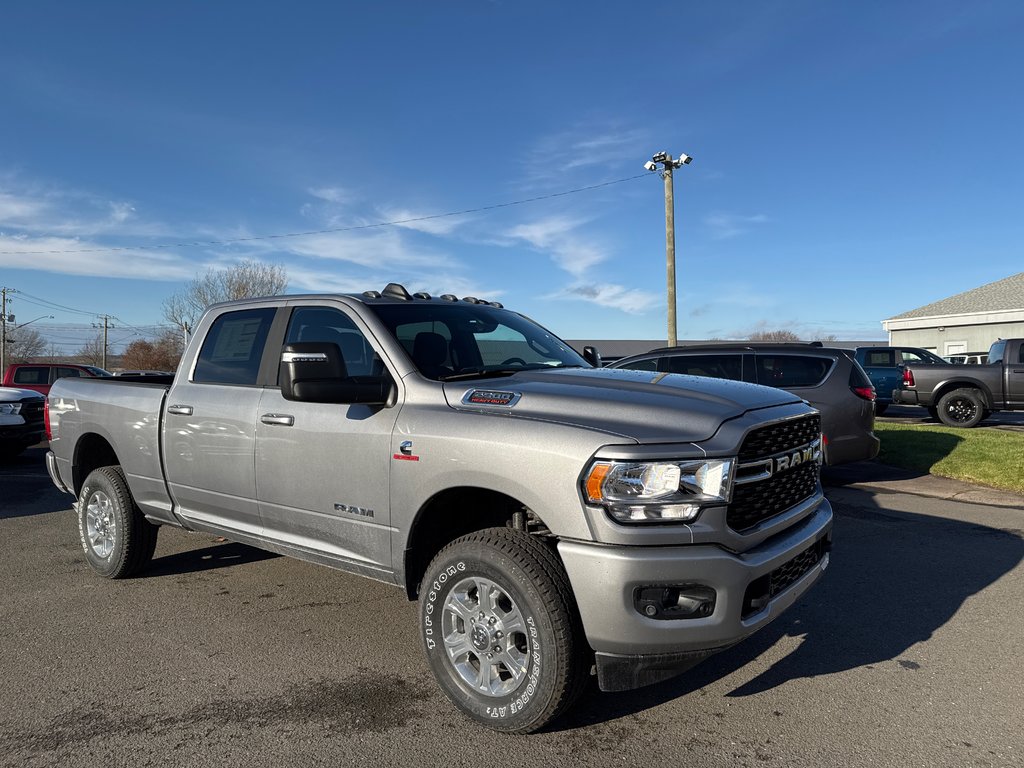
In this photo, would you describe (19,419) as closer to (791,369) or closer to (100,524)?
(100,524)

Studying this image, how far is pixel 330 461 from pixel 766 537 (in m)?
2.14

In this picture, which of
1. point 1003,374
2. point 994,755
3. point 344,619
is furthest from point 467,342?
point 1003,374

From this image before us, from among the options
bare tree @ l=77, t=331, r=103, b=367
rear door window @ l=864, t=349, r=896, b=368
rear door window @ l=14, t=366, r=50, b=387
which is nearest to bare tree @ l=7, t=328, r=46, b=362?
bare tree @ l=77, t=331, r=103, b=367

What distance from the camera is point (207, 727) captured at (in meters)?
3.21

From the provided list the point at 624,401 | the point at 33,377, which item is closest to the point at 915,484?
the point at 624,401

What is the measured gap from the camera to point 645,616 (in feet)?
9.15

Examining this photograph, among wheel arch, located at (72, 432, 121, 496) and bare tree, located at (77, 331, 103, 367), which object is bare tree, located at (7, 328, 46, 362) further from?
wheel arch, located at (72, 432, 121, 496)

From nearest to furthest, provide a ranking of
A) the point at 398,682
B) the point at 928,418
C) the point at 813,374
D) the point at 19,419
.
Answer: the point at 398,682 → the point at 813,374 → the point at 19,419 → the point at 928,418

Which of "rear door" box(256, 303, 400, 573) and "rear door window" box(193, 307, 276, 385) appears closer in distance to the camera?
"rear door" box(256, 303, 400, 573)

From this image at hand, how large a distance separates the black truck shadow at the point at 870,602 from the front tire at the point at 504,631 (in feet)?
1.11

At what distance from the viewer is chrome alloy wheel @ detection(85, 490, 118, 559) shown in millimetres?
5387

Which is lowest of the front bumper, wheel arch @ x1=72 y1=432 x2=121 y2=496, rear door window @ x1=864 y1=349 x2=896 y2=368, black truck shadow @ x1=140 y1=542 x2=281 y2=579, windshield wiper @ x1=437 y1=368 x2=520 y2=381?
black truck shadow @ x1=140 y1=542 x2=281 y2=579

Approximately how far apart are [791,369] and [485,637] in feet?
24.1

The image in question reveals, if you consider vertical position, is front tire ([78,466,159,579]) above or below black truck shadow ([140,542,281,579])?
above
